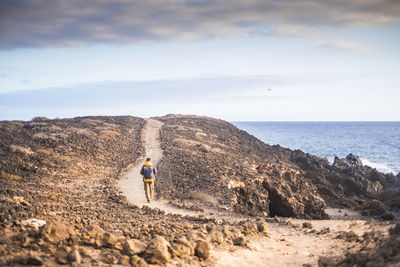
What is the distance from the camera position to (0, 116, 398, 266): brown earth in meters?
7.39

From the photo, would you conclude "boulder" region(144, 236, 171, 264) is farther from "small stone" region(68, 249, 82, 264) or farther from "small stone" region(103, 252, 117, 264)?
"small stone" region(68, 249, 82, 264)

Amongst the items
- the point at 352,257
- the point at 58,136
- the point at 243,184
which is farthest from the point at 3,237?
the point at 58,136

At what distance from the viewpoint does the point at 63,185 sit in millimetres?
16953

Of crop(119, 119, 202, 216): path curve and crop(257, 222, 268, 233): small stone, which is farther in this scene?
crop(119, 119, 202, 216): path curve

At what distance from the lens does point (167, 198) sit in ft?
55.6

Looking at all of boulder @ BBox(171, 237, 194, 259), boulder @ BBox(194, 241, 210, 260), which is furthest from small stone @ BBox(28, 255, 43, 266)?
boulder @ BBox(194, 241, 210, 260)

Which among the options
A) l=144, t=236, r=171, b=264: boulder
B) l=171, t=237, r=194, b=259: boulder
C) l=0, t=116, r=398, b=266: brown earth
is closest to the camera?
l=144, t=236, r=171, b=264: boulder

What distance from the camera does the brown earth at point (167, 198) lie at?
24.2ft

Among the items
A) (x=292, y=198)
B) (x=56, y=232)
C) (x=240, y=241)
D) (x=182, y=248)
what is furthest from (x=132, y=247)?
(x=292, y=198)

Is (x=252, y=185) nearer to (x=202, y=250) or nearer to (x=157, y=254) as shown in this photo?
(x=202, y=250)

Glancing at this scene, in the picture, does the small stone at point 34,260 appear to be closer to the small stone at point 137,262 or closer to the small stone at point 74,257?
the small stone at point 74,257

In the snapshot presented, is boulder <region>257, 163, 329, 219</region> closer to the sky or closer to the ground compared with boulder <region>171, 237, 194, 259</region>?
closer to the ground

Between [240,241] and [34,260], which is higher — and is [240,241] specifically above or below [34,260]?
below

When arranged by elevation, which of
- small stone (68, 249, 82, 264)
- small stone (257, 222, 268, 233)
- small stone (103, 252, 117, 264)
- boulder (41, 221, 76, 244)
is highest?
boulder (41, 221, 76, 244)
